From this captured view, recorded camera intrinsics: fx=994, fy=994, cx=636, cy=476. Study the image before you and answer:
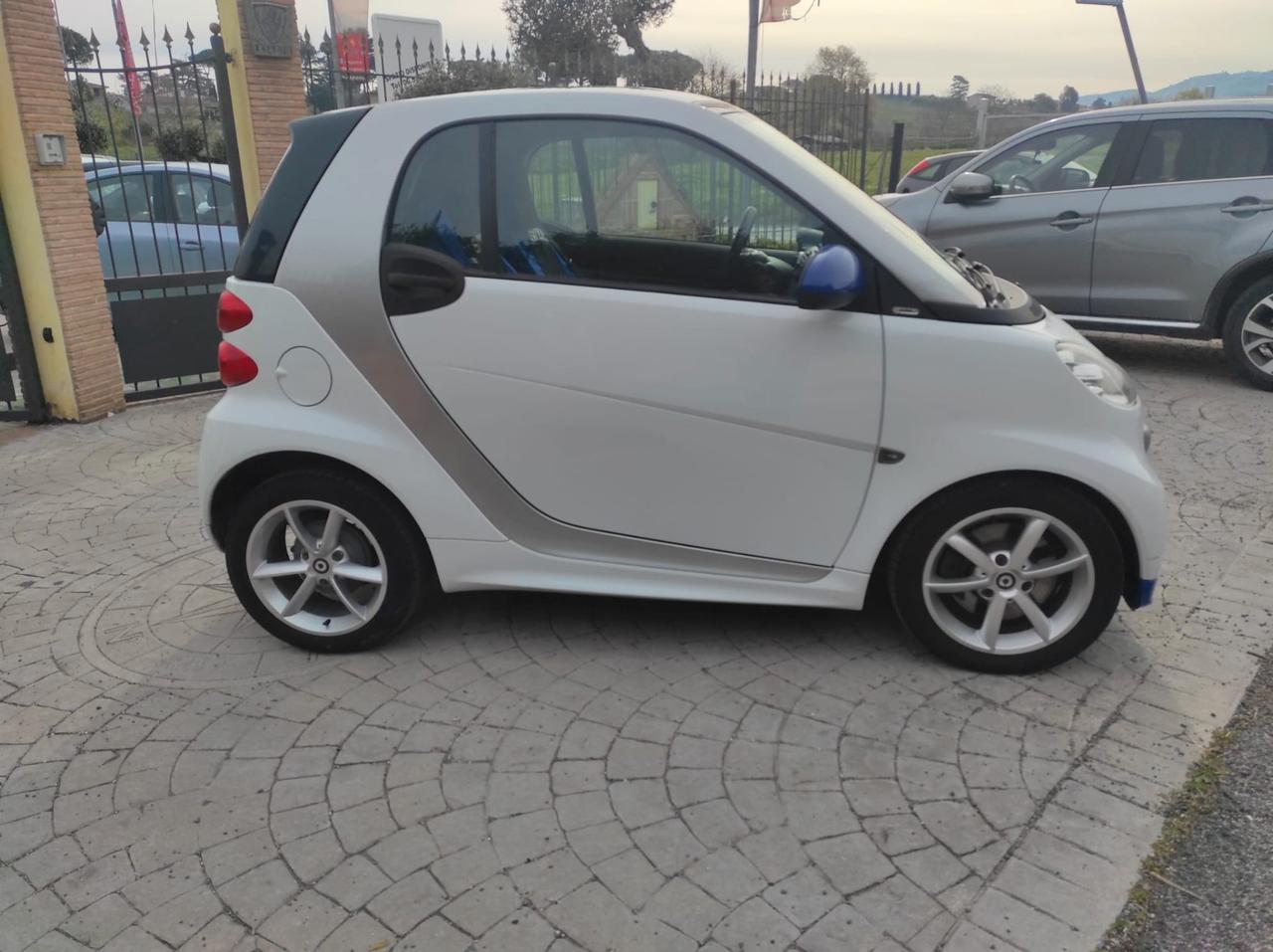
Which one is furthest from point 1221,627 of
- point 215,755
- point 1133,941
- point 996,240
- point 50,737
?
point 996,240

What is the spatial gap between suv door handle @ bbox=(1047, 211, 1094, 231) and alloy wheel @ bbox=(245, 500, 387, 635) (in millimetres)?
6003

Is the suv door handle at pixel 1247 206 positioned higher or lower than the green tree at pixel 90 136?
lower

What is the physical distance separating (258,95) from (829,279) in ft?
21.0

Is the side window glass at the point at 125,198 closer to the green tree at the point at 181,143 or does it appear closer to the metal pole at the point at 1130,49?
the green tree at the point at 181,143

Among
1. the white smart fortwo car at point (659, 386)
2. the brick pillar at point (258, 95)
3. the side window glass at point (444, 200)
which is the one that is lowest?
the white smart fortwo car at point (659, 386)

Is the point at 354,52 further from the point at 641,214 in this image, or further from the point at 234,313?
the point at 641,214

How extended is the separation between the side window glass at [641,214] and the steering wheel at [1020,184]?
211 inches

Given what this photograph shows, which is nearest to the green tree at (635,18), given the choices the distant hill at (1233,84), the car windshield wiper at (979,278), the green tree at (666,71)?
the green tree at (666,71)

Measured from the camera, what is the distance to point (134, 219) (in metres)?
8.12

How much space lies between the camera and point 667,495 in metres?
3.36

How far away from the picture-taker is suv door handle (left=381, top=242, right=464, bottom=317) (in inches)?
130

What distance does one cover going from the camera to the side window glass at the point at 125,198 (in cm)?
802

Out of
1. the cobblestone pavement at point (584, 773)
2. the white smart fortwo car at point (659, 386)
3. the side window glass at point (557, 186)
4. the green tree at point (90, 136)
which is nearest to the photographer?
the cobblestone pavement at point (584, 773)

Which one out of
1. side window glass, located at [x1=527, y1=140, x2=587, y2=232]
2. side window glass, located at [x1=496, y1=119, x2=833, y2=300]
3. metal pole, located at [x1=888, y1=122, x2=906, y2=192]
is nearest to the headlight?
side window glass, located at [x1=496, y1=119, x2=833, y2=300]
